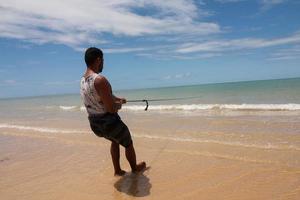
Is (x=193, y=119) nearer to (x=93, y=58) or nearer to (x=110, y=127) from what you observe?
(x=110, y=127)

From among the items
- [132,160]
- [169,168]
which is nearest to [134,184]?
[132,160]

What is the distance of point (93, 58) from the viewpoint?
472 cm

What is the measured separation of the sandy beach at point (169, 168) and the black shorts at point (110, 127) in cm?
68

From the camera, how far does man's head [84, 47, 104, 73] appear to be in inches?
186

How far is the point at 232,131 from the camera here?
28.2 feet

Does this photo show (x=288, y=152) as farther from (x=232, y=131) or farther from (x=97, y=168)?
(x=97, y=168)

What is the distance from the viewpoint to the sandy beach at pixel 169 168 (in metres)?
4.32

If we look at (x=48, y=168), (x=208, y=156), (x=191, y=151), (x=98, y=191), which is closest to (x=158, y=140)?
(x=191, y=151)

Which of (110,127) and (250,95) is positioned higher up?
(250,95)

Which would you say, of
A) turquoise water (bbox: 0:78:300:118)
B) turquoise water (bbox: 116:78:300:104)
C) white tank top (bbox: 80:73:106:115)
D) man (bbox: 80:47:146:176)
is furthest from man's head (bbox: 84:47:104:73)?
turquoise water (bbox: 116:78:300:104)

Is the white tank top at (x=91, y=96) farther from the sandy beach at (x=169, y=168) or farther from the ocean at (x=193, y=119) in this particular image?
the ocean at (x=193, y=119)

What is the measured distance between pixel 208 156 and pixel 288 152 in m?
1.41

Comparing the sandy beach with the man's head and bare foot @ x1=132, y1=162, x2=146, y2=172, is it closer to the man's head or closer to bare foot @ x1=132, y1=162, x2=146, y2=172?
bare foot @ x1=132, y1=162, x2=146, y2=172

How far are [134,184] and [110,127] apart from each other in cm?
90
